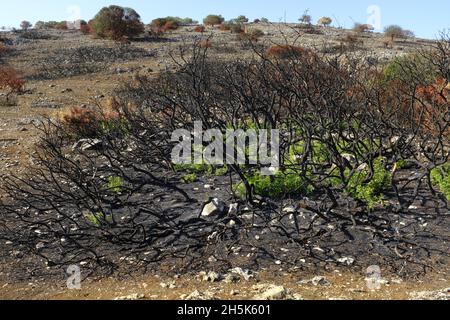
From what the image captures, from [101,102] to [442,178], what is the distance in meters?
9.44

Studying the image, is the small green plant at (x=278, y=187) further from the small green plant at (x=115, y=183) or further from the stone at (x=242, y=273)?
the small green plant at (x=115, y=183)

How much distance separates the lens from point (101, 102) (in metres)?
13.2

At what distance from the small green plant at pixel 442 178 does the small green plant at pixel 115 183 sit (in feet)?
12.4

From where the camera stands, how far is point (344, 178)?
18.6 feet

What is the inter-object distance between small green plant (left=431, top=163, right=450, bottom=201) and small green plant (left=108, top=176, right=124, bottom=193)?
3794 millimetres

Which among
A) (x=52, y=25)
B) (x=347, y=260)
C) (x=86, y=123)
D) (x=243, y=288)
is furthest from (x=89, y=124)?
(x=52, y=25)

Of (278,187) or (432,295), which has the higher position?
(278,187)

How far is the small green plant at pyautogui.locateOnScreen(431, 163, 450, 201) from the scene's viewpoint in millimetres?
5607

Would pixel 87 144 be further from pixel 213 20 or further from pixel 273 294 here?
pixel 213 20

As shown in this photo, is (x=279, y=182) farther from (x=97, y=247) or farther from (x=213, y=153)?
(x=97, y=247)

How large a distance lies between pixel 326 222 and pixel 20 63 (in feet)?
58.8

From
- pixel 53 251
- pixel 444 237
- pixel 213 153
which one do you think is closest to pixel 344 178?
pixel 444 237

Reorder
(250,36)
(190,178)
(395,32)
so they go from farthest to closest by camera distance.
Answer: (395,32)
(250,36)
(190,178)

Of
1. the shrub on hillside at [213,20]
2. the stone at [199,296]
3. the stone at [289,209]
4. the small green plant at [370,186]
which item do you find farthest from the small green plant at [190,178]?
the shrub on hillside at [213,20]
